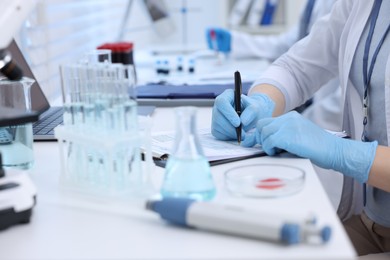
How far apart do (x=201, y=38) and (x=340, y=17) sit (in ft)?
8.68

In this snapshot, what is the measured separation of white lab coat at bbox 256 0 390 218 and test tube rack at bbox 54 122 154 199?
765 millimetres

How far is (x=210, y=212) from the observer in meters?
0.78

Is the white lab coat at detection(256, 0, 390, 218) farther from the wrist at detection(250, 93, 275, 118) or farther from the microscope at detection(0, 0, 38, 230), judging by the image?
the microscope at detection(0, 0, 38, 230)

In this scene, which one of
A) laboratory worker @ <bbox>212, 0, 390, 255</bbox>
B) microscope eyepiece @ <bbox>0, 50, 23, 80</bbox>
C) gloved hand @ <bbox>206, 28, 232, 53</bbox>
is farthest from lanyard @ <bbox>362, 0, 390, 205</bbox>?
gloved hand @ <bbox>206, 28, 232, 53</bbox>

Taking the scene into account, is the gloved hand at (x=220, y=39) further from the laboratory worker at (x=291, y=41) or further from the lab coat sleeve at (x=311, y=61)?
the lab coat sleeve at (x=311, y=61)

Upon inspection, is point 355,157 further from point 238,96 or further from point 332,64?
point 332,64

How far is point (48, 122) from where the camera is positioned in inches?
57.8

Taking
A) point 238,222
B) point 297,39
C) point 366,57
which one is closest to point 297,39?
point 297,39

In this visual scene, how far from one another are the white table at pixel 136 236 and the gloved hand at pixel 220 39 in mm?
1941

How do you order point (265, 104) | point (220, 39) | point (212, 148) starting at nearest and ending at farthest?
point (212, 148) → point (265, 104) → point (220, 39)

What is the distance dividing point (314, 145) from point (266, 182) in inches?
8.6

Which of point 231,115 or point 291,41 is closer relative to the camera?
point 231,115

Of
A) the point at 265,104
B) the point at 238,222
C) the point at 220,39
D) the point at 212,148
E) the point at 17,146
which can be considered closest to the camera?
the point at 238,222

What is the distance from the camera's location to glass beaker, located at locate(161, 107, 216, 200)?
88 cm
